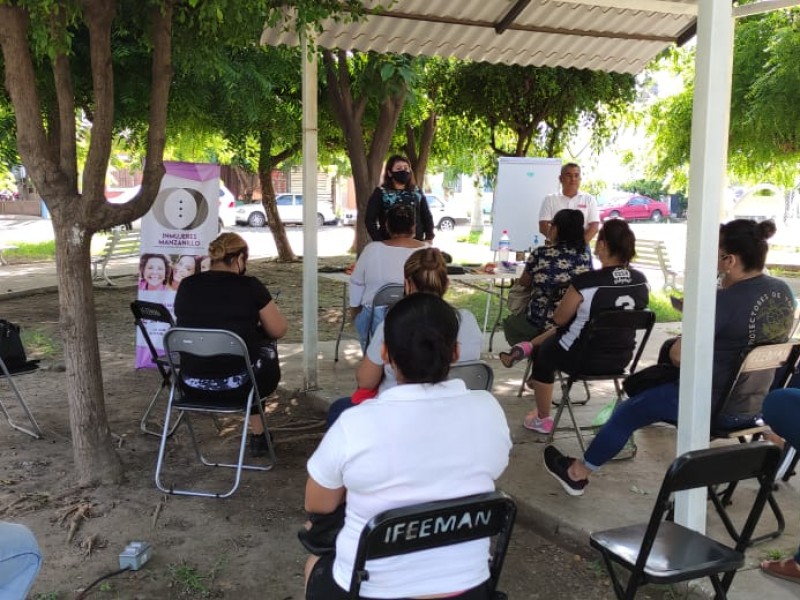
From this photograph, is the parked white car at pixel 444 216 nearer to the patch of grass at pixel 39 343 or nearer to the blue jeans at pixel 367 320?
the patch of grass at pixel 39 343

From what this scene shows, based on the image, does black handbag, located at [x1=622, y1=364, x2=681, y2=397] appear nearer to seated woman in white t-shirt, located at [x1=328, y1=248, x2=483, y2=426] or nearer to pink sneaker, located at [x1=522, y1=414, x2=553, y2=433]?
seated woman in white t-shirt, located at [x1=328, y1=248, x2=483, y2=426]

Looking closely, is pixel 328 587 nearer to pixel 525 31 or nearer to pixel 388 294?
pixel 388 294

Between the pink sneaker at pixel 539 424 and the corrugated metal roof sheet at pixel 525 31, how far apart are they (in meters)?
2.71

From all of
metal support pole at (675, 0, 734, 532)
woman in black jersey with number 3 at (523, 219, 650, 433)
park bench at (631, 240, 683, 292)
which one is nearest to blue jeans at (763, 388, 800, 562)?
metal support pole at (675, 0, 734, 532)

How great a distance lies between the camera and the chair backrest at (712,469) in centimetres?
205

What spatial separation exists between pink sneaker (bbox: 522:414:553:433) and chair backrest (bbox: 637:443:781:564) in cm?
262

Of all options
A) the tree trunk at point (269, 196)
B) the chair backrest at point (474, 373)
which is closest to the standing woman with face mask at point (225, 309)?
the chair backrest at point (474, 373)

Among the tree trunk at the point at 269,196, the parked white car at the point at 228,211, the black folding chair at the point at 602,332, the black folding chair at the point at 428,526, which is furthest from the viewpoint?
the parked white car at the point at 228,211

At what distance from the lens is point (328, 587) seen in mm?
2090

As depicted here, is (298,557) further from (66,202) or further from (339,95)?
(339,95)

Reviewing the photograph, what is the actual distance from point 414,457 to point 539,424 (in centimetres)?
314

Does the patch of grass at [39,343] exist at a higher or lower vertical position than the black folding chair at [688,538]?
lower

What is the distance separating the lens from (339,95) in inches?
364

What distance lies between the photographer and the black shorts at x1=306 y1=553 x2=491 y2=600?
200cm
